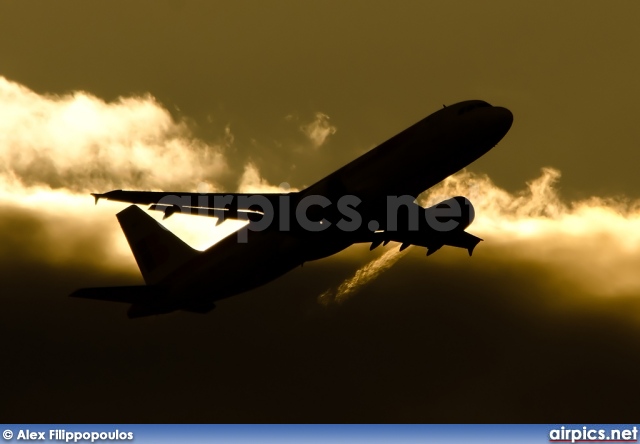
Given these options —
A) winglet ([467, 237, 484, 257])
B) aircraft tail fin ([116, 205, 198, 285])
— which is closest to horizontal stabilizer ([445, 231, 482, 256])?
winglet ([467, 237, 484, 257])

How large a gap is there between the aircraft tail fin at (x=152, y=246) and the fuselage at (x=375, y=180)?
5.81 metres

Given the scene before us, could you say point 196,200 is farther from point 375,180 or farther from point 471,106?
point 471,106

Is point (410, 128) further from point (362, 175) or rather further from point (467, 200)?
point (467, 200)

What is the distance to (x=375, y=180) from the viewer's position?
171 ft

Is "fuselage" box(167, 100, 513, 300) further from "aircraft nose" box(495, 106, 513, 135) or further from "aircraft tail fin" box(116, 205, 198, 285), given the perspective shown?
"aircraft tail fin" box(116, 205, 198, 285)

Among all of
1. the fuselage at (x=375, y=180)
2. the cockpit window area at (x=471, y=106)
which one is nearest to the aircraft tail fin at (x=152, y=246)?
the fuselage at (x=375, y=180)

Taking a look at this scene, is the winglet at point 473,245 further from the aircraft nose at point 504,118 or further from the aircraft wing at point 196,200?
the aircraft wing at point 196,200

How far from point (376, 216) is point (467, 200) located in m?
9.12

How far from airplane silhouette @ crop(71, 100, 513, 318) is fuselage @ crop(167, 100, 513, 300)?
62 millimetres

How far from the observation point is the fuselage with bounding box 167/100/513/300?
51.6m

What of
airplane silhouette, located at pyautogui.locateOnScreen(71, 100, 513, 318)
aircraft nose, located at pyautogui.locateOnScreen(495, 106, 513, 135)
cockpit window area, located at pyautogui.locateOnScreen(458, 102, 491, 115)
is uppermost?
cockpit window area, located at pyautogui.locateOnScreen(458, 102, 491, 115)

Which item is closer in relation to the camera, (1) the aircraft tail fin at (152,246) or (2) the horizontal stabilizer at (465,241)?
(2) the horizontal stabilizer at (465,241)

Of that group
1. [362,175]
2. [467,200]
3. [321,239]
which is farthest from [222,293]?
[467,200]

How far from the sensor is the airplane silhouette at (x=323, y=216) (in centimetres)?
5191
